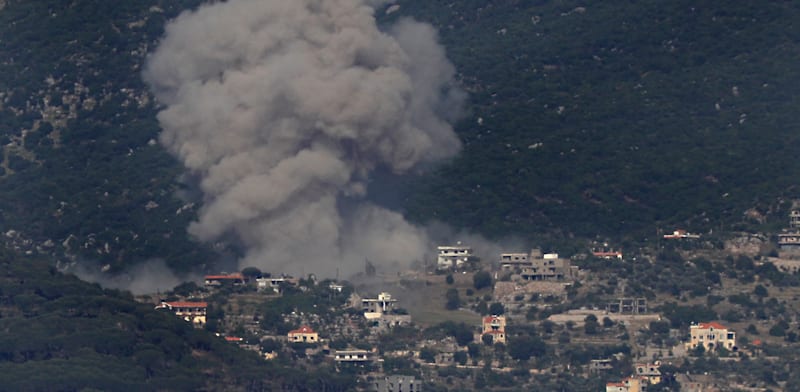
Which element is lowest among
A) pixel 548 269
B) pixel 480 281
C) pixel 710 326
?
pixel 710 326

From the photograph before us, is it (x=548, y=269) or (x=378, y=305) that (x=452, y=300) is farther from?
(x=548, y=269)

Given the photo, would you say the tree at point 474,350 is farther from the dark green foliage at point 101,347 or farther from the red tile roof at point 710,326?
the red tile roof at point 710,326

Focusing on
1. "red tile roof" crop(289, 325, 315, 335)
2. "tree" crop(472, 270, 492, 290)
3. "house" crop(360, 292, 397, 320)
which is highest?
"tree" crop(472, 270, 492, 290)

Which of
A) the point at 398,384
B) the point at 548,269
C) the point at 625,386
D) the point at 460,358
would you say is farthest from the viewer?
the point at 548,269

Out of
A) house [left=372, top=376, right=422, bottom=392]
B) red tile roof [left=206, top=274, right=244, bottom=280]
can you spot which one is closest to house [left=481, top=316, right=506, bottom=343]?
house [left=372, top=376, right=422, bottom=392]

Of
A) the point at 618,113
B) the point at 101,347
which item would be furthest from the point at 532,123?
the point at 101,347

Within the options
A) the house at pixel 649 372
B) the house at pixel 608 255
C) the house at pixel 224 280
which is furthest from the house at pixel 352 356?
the house at pixel 608 255

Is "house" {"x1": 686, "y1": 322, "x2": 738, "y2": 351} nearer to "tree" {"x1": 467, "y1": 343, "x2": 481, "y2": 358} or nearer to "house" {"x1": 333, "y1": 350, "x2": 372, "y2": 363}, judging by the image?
"tree" {"x1": 467, "y1": 343, "x2": 481, "y2": 358}
